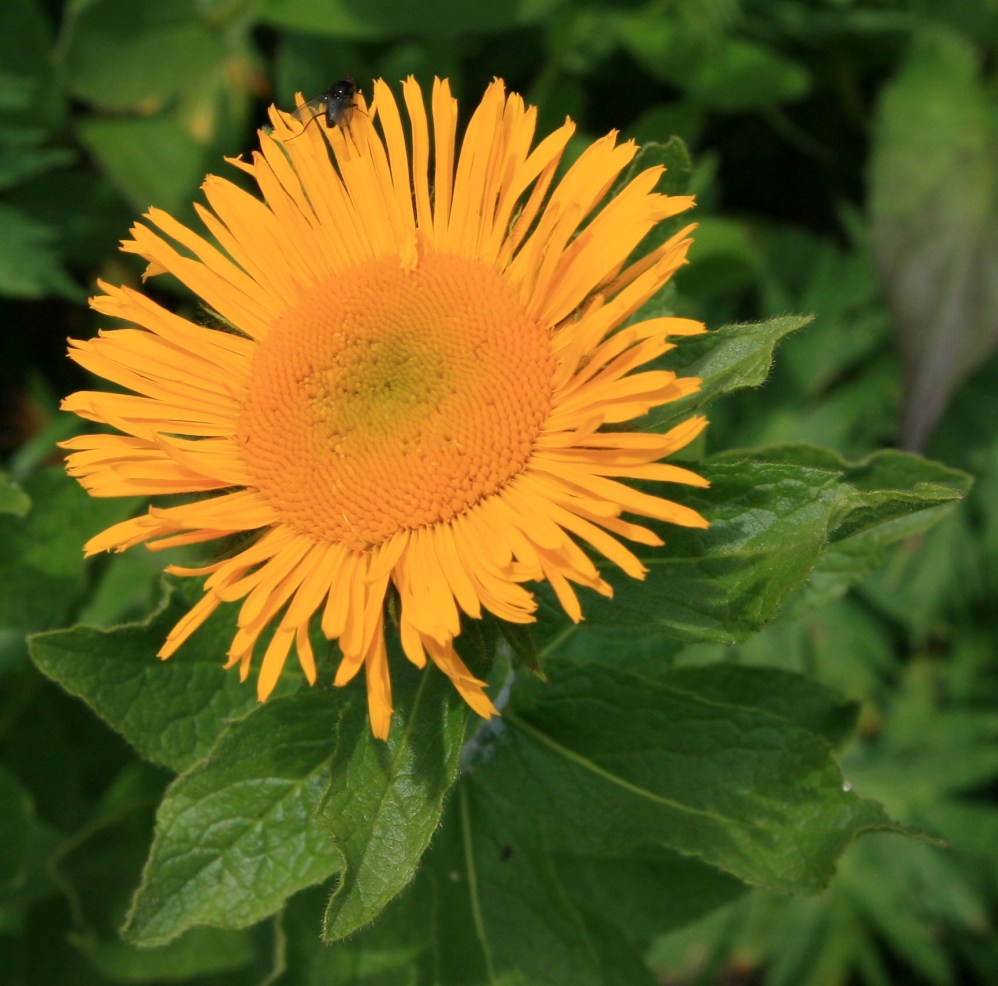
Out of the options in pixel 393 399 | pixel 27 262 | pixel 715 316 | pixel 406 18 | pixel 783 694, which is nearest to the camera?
pixel 393 399

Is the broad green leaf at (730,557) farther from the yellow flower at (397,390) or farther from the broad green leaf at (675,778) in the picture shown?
the broad green leaf at (675,778)

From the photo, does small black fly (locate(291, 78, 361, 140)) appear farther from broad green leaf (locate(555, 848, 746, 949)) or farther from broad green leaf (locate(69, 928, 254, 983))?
broad green leaf (locate(69, 928, 254, 983))

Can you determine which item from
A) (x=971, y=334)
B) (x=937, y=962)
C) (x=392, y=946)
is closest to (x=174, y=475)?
(x=392, y=946)

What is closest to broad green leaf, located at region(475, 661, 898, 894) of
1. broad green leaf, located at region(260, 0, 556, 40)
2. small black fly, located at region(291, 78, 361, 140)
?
Result: small black fly, located at region(291, 78, 361, 140)

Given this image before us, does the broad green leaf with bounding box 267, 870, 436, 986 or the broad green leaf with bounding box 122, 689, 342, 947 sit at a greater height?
the broad green leaf with bounding box 122, 689, 342, 947

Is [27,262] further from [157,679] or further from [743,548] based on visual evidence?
[743,548]

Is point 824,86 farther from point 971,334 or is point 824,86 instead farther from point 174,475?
point 174,475

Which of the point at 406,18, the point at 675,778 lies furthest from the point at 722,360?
the point at 406,18
